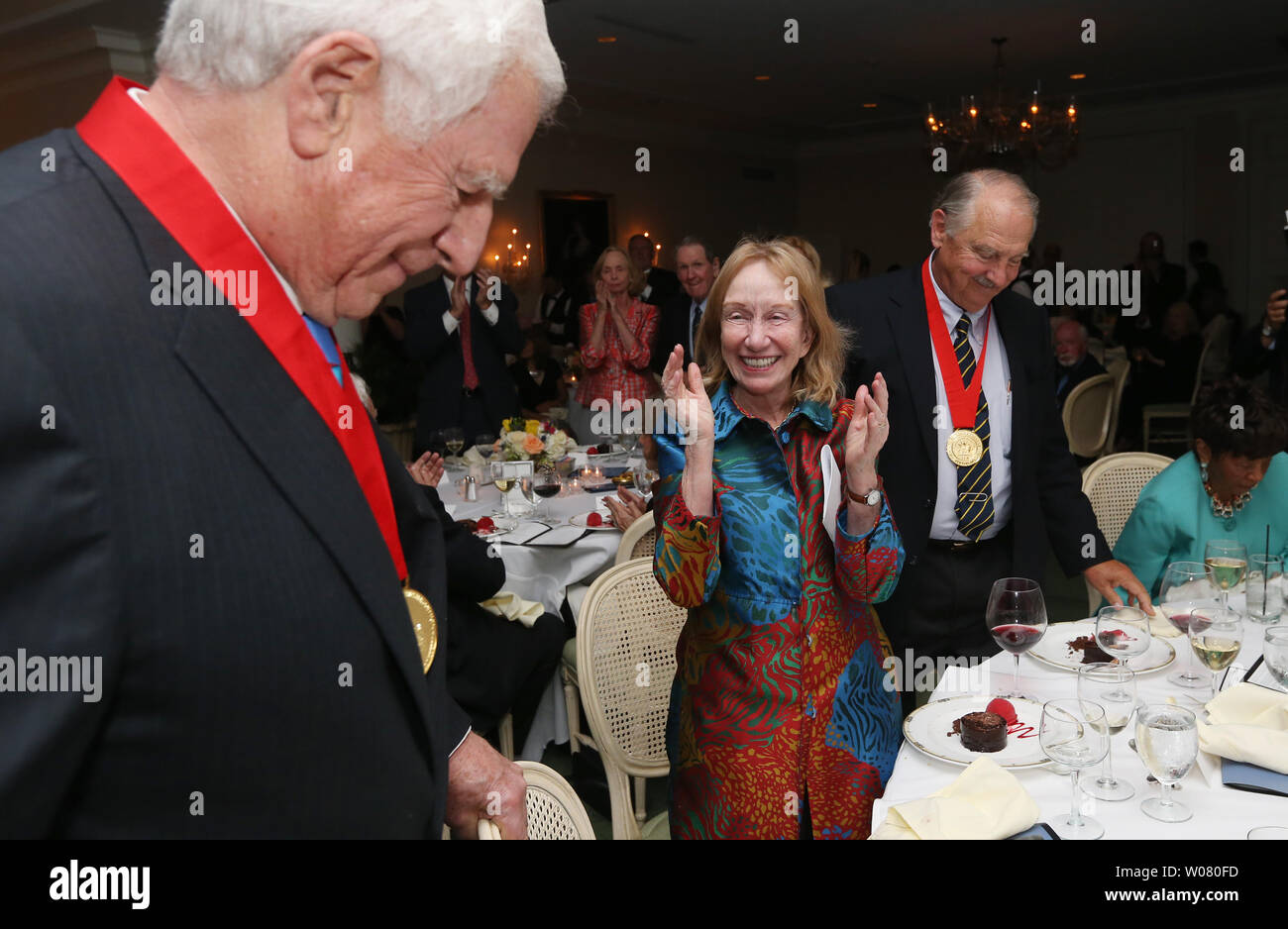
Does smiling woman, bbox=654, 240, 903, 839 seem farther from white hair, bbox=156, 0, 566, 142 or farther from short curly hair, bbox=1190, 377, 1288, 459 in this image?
short curly hair, bbox=1190, 377, 1288, 459

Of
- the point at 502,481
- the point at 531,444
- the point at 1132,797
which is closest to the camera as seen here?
the point at 1132,797

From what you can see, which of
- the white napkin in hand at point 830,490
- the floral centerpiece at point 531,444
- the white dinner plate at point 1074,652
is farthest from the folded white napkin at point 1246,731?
the floral centerpiece at point 531,444

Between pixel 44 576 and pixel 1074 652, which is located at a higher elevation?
pixel 44 576

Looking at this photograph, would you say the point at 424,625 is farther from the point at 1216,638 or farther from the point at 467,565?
the point at 467,565

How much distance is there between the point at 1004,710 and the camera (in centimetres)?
177

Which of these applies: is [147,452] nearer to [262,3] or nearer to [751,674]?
[262,3]

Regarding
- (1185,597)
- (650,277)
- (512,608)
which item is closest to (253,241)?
(1185,597)

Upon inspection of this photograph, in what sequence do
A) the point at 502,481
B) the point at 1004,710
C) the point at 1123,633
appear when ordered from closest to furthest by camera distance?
1. the point at 1004,710
2. the point at 1123,633
3. the point at 502,481

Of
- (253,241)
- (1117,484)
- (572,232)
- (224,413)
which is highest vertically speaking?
(572,232)

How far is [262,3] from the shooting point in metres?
0.78

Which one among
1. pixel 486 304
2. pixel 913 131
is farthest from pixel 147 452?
pixel 913 131

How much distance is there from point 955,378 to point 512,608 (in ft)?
5.20
